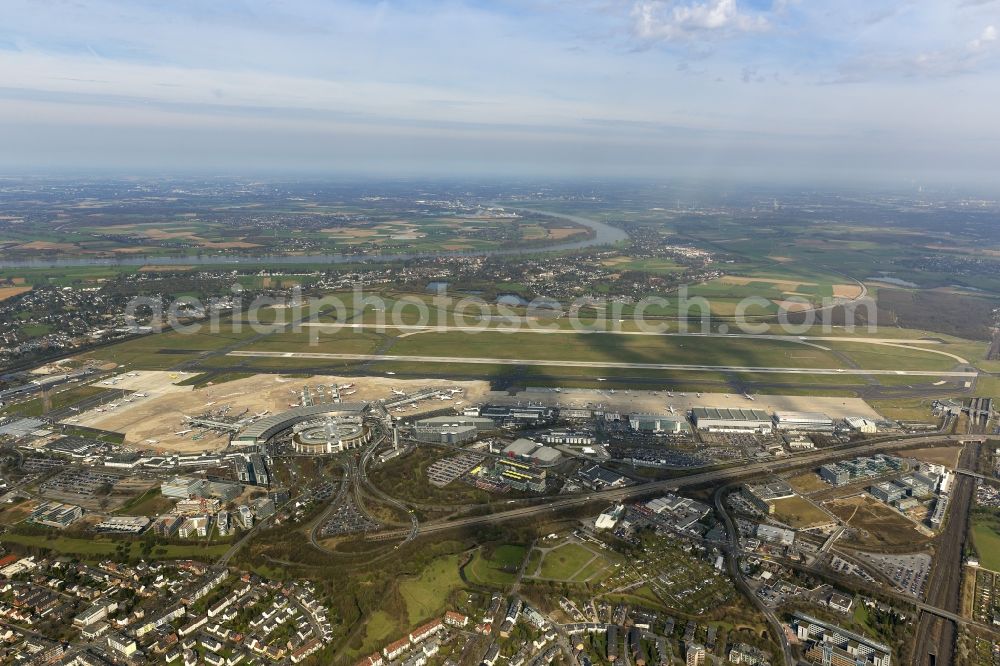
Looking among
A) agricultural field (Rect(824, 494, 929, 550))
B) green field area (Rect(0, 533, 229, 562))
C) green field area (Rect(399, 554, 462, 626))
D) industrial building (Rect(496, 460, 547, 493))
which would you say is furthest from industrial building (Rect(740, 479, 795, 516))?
green field area (Rect(0, 533, 229, 562))

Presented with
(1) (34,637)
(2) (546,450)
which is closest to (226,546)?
(1) (34,637)

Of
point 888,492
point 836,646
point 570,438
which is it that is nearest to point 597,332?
point 570,438

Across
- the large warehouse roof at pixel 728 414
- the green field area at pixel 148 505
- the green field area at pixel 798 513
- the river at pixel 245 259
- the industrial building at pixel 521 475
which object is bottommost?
the green field area at pixel 148 505

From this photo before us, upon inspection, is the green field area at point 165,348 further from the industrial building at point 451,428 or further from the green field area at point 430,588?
the green field area at point 430,588

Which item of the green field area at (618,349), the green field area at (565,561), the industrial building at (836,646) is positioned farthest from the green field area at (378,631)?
the green field area at (618,349)

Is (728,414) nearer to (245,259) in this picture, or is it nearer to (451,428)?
(451,428)

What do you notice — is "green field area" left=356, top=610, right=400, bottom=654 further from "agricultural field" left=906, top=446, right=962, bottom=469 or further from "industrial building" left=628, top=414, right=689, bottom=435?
"agricultural field" left=906, top=446, right=962, bottom=469
